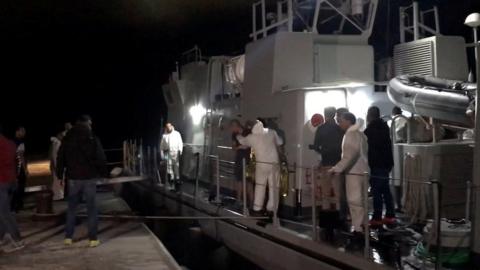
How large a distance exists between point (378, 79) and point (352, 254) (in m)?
5.83

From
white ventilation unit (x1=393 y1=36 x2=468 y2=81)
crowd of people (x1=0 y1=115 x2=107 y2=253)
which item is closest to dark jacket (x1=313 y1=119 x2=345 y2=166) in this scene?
crowd of people (x1=0 y1=115 x2=107 y2=253)

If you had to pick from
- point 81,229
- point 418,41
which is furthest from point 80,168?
point 418,41

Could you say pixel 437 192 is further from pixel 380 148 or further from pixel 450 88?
pixel 450 88

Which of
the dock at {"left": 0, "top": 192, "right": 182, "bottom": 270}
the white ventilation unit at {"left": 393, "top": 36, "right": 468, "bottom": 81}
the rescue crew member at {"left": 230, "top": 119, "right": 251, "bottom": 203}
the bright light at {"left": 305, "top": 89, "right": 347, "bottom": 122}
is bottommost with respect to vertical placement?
the dock at {"left": 0, "top": 192, "right": 182, "bottom": 270}

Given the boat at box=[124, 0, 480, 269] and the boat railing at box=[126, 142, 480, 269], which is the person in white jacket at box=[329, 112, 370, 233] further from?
the boat at box=[124, 0, 480, 269]

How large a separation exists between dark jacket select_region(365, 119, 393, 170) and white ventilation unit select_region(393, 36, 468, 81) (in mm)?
2652

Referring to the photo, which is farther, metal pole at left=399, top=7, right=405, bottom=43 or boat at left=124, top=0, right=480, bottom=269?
metal pole at left=399, top=7, right=405, bottom=43

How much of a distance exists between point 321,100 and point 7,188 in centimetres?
465

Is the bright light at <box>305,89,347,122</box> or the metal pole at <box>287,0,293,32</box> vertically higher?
the metal pole at <box>287,0,293,32</box>

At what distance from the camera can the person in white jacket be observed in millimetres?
6961

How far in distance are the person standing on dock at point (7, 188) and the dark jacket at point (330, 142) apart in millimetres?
4003

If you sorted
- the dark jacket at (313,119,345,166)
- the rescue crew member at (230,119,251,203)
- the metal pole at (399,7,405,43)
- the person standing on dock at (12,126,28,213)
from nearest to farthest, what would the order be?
the dark jacket at (313,119,345,166) < the rescue crew member at (230,119,251,203) < the person standing on dock at (12,126,28,213) < the metal pole at (399,7,405,43)

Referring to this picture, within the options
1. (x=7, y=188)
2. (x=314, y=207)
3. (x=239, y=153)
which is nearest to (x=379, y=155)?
(x=314, y=207)

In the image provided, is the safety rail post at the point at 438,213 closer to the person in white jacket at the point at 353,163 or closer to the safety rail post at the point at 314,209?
the person in white jacket at the point at 353,163
